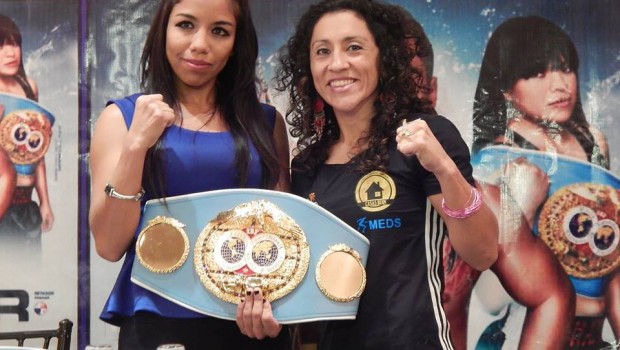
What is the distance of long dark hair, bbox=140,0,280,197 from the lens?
1674mm

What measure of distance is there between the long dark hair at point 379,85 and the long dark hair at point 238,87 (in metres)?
0.12

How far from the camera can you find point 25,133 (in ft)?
7.99

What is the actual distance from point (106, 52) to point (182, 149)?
39.2 inches

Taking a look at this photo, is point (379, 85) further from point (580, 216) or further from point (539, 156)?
point (580, 216)

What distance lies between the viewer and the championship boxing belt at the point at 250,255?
146cm

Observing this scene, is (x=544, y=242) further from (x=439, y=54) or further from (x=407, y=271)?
(x=407, y=271)

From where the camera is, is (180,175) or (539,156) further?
(539,156)

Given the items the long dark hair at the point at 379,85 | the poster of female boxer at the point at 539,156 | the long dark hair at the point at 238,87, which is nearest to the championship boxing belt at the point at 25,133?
the long dark hair at the point at 238,87

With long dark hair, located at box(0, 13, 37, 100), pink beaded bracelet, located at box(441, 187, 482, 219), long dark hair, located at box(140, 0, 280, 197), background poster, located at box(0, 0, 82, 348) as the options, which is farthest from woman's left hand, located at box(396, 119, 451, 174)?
long dark hair, located at box(0, 13, 37, 100)

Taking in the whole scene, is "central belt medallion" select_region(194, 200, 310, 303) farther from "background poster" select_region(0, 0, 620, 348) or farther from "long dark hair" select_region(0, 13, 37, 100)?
"long dark hair" select_region(0, 13, 37, 100)

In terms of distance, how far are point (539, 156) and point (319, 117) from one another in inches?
34.4

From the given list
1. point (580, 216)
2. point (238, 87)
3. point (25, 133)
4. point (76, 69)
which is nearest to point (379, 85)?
point (238, 87)

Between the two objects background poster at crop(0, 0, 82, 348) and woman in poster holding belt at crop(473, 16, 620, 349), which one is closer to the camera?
woman in poster holding belt at crop(473, 16, 620, 349)

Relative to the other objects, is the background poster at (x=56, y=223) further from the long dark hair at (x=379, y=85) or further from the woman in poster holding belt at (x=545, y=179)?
the woman in poster holding belt at (x=545, y=179)
